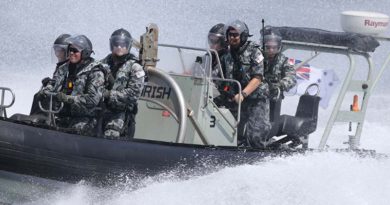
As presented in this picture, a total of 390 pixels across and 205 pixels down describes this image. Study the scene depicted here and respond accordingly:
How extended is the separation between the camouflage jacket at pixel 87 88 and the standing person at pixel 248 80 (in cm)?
176

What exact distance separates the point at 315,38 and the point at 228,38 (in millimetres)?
1538

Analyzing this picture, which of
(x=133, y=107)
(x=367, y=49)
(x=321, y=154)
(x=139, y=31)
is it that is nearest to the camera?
(x=133, y=107)

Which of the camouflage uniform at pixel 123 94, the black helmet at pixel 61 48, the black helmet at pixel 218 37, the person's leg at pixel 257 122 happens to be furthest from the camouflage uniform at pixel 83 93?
the person's leg at pixel 257 122

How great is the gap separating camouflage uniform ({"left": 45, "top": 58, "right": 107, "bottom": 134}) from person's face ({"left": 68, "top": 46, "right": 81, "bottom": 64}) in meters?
0.06

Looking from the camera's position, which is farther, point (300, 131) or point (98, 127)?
point (300, 131)

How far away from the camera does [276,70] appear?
12.0m

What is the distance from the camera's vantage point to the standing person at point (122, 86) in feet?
34.1

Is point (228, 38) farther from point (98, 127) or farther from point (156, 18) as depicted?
point (156, 18)

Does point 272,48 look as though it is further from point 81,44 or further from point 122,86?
point 81,44

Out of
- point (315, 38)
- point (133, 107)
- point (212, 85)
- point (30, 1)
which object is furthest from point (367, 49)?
point (30, 1)

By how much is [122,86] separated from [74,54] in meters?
0.58

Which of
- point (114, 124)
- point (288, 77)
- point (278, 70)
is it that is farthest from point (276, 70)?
point (114, 124)

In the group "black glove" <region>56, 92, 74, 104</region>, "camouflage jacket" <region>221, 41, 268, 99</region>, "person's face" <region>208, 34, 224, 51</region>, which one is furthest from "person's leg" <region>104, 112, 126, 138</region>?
"person's face" <region>208, 34, 224, 51</region>

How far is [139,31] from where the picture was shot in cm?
2244
